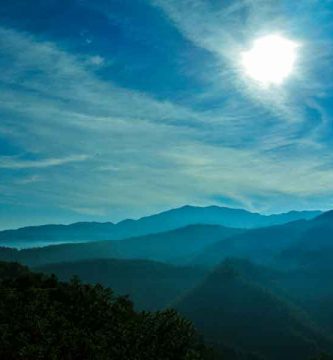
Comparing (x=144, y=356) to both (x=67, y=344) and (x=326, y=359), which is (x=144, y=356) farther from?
(x=326, y=359)

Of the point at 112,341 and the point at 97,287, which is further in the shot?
the point at 97,287

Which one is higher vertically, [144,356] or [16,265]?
[16,265]

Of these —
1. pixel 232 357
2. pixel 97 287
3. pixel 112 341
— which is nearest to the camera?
pixel 112 341

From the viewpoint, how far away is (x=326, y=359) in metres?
122

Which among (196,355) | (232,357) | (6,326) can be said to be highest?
(6,326)

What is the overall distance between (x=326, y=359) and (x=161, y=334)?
A: 286 feet

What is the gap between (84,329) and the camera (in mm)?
50531

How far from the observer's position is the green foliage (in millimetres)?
41938

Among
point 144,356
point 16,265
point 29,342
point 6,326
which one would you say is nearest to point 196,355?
point 144,356

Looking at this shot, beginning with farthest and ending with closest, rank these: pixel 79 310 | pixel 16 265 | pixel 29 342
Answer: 1. pixel 16 265
2. pixel 79 310
3. pixel 29 342

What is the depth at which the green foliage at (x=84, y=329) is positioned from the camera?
41.9 m

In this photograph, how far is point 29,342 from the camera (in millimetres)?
42688

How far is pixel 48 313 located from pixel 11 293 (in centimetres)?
945

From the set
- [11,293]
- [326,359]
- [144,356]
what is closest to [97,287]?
[11,293]
